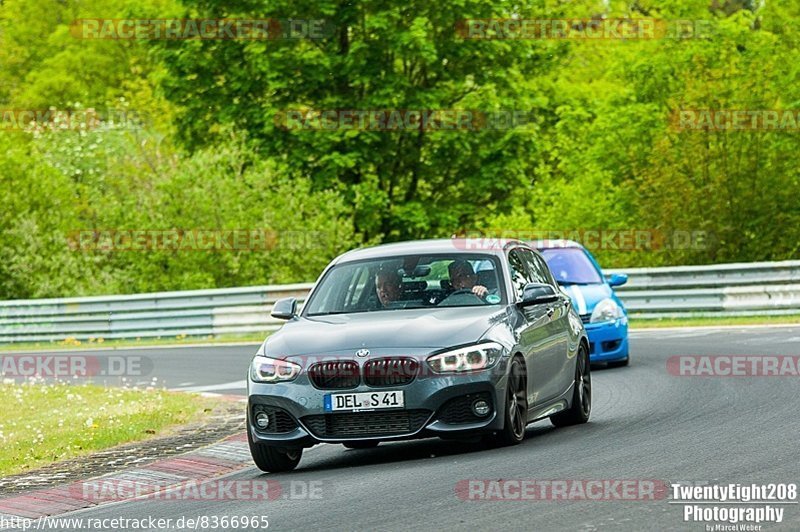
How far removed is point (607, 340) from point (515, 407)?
25.4 ft

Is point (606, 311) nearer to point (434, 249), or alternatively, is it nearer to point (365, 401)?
point (434, 249)

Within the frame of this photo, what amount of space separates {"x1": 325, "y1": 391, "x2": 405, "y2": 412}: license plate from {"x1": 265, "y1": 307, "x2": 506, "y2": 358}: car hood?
0.32 metres

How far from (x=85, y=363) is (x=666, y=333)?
920 centimetres

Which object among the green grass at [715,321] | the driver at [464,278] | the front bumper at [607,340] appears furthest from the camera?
the green grass at [715,321]

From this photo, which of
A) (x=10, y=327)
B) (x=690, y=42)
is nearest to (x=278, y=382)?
(x=10, y=327)

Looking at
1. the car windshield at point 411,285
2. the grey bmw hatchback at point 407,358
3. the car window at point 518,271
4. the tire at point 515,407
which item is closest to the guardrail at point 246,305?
the car window at point 518,271

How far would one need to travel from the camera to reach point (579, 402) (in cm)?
1276

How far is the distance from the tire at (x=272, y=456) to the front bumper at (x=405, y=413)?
17 centimetres
